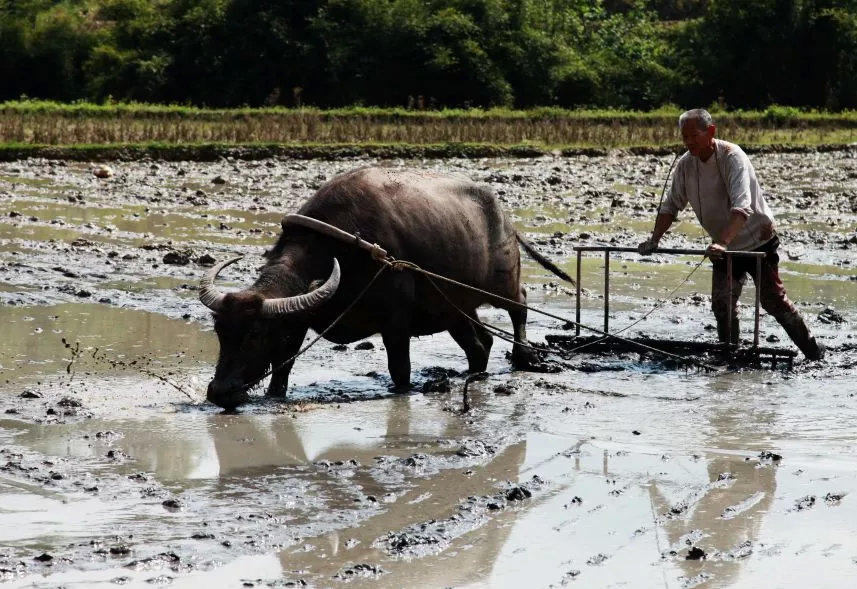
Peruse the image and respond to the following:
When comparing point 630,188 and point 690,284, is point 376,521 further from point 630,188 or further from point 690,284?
point 630,188

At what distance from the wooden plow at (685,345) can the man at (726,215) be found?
97mm

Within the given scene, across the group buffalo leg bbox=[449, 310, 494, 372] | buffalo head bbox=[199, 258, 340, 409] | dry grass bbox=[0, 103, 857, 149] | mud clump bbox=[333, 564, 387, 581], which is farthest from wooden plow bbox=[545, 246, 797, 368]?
dry grass bbox=[0, 103, 857, 149]

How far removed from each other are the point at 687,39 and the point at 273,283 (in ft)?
114

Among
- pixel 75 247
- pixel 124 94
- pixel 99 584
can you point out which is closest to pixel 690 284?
pixel 75 247

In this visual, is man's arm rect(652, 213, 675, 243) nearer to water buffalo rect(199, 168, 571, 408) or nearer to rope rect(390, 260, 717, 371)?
rope rect(390, 260, 717, 371)

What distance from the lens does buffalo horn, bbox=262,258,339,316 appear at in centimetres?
625

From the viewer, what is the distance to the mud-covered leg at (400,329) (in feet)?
22.4

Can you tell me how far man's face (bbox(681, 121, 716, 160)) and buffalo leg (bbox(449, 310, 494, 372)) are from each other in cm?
149

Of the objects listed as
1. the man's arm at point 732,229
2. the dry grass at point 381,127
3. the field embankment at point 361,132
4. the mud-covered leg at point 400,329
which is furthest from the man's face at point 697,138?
the dry grass at point 381,127

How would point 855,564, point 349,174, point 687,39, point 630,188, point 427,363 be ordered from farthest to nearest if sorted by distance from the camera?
point 687,39
point 630,188
point 427,363
point 349,174
point 855,564

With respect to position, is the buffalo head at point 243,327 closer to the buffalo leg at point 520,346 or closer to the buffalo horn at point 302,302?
the buffalo horn at point 302,302

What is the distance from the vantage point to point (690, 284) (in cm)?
1066

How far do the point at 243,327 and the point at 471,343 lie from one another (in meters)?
1.68

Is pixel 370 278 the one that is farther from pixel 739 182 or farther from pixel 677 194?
pixel 739 182
